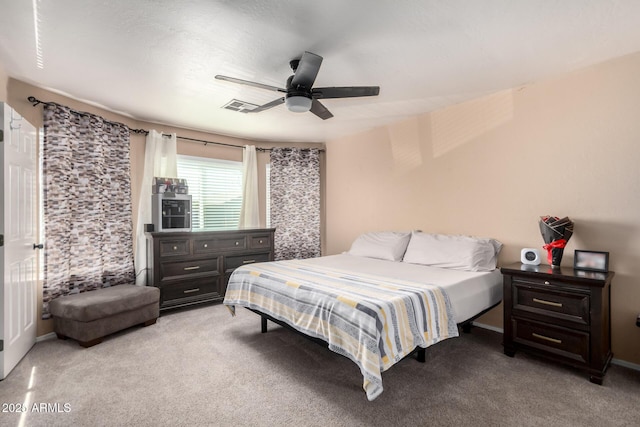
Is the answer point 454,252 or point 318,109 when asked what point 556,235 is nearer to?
point 454,252

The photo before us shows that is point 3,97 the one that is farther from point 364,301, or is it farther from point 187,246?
point 364,301

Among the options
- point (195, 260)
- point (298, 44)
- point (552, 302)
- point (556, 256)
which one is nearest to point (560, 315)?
point (552, 302)

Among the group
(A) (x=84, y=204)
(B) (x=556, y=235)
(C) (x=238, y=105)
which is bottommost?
(B) (x=556, y=235)

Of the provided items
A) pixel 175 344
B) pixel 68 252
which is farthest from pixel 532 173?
pixel 68 252

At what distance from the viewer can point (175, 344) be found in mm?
2955

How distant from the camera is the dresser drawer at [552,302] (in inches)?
91.0

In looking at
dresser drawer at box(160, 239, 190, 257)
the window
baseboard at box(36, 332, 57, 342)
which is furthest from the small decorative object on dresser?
baseboard at box(36, 332, 57, 342)

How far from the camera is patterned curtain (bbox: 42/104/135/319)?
10.3ft

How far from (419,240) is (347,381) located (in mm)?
1967

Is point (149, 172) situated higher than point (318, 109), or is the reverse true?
point (318, 109)

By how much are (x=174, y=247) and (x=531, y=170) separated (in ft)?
13.9

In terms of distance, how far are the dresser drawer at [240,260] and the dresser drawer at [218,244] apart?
5.8 inches

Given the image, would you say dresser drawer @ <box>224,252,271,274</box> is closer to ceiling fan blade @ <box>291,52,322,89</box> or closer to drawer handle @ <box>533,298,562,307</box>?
ceiling fan blade @ <box>291,52,322,89</box>

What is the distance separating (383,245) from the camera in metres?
3.96
